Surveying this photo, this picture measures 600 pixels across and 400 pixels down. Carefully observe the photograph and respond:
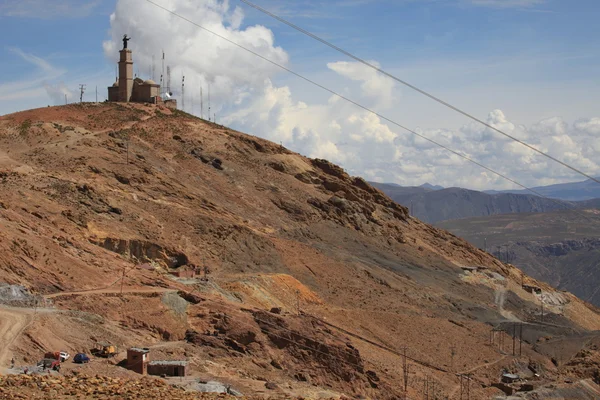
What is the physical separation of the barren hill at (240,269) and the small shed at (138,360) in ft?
3.44

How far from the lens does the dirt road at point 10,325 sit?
31.5 metres

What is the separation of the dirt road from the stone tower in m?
50.1

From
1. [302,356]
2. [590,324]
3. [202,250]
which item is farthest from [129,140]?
[590,324]

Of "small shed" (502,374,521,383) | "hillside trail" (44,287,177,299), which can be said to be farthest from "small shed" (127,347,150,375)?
"small shed" (502,374,521,383)

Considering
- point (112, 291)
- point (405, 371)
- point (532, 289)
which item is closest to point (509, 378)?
point (405, 371)

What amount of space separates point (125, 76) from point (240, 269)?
3343 cm

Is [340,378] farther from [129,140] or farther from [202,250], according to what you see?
[129,140]

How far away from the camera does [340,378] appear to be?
143 ft

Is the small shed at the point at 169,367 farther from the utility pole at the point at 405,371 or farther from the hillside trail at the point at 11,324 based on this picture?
the utility pole at the point at 405,371

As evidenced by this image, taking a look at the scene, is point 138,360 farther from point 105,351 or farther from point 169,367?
point 105,351

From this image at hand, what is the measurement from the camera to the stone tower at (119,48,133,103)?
83.4 metres

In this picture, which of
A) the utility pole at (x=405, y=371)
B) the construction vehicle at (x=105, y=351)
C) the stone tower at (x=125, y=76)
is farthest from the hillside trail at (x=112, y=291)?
the stone tower at (x=125, y=76)

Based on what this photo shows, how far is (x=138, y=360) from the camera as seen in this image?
110 feet

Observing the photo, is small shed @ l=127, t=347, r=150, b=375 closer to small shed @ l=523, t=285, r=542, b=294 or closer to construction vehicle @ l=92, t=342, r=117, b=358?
construction vehicle @ l=92, t=342, r=117, b=358
